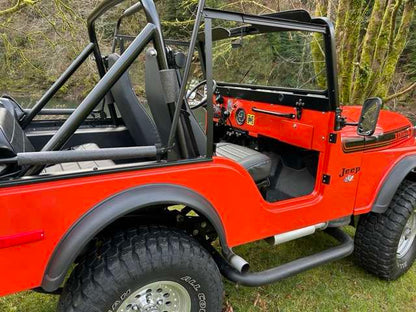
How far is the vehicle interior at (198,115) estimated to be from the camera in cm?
154

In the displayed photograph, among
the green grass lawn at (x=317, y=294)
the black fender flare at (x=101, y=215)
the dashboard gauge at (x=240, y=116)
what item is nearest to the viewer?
the black fender flare at (x=101, y=215)

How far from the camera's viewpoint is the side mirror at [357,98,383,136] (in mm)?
2055

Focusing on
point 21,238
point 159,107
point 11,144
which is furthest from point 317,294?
point 11,144

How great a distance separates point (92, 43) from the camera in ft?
7.89

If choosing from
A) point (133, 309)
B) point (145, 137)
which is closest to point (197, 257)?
point (133, 309)

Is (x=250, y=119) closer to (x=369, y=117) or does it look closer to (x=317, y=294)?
(x=369, y=117)

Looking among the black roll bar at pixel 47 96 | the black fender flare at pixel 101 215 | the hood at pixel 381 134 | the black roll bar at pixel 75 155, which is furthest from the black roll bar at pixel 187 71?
the hood at pixel 381 134

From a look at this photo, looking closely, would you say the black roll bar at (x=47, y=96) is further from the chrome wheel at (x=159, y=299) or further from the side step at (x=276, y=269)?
the side step at (x=276, y=269)

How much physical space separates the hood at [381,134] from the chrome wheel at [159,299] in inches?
54.5

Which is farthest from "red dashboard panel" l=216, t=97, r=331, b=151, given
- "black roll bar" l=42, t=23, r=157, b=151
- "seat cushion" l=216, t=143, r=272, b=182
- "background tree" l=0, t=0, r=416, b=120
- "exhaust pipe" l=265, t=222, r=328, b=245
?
"background tree" l=0, t=0, r=416, b=120

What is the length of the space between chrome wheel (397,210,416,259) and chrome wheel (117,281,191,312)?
6.42 feet

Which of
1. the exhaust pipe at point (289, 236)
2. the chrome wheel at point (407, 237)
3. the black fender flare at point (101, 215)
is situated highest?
the black fender flare at point (101, 215)

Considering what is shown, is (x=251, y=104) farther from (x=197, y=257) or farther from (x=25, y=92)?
(x=25, y=92)

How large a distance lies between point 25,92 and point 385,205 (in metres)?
8.82
